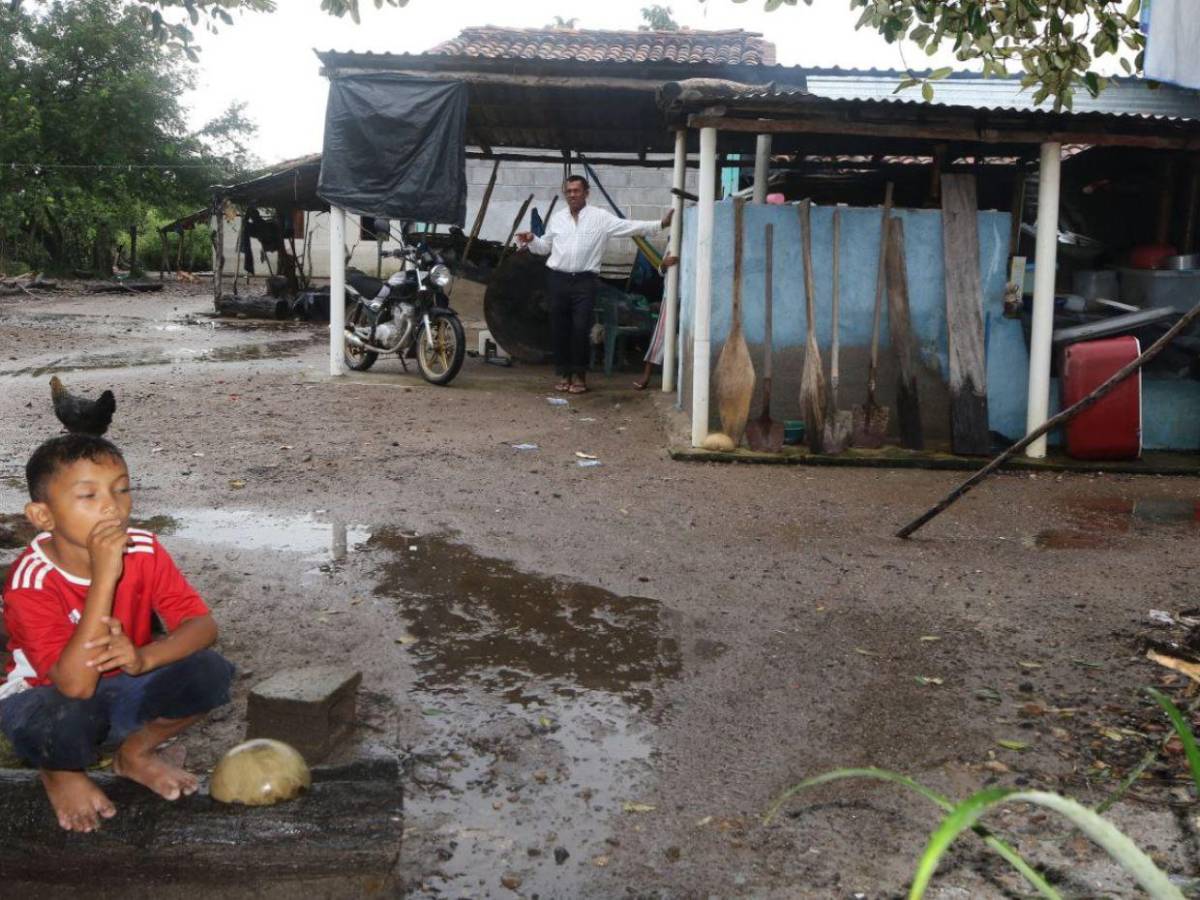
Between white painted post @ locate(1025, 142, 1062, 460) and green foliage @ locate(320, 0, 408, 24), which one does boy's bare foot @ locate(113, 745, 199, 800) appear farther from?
white painted post @ locate(1025, 142, 1062, 460)

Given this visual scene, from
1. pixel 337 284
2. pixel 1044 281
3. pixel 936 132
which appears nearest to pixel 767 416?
pixel 1044 281

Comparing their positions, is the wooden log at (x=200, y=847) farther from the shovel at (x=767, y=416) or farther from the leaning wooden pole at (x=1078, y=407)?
the shovel at (x=767, y=416)

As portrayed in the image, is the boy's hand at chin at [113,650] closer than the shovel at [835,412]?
Yes

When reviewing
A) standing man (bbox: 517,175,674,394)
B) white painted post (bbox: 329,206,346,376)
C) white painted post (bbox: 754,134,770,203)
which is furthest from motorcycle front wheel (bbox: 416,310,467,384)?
white painted post (bbox: 754,134,770,203)

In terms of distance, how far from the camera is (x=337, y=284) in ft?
36.6

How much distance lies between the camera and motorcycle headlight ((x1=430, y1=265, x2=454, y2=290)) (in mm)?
10930

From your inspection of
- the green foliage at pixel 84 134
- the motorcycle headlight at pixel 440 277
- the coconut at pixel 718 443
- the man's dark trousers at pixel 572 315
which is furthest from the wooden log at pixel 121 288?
the coconut at pixel 718 443

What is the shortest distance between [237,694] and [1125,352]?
258 inches

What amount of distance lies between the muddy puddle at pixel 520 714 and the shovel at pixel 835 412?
3531mm

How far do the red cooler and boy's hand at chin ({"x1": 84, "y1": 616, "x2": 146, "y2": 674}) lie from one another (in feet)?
22.9

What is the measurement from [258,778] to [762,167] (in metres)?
8.87

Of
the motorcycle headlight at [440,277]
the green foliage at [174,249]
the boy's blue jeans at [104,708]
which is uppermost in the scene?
the green foliage at [174,249]

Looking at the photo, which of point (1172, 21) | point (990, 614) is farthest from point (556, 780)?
point (1172, 21)

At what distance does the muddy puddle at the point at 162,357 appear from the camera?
489 inches
